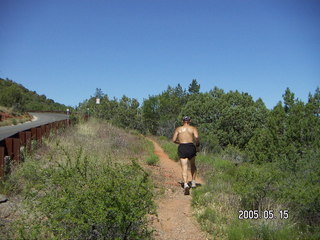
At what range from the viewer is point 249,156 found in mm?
22953

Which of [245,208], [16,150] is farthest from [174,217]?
[16,150]

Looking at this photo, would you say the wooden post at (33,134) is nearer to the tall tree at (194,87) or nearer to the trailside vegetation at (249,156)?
the trailside vegetation at (249,156)

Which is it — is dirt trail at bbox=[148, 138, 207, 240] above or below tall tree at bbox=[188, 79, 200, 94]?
below

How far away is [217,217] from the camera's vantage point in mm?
5297

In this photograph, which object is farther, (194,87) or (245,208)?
(194,87)

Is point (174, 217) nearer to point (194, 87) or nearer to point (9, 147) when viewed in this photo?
point (9, 147)

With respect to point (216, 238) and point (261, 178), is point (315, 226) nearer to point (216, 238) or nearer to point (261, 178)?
point (261, 178)

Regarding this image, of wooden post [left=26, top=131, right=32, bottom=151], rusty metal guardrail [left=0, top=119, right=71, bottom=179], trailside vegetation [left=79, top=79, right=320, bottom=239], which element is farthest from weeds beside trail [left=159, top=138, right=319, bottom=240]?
wooden post [left=26, top=131, right=32, bottom=151]

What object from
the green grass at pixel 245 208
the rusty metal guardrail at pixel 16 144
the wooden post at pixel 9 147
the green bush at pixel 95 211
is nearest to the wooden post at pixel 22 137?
the rusty metal guardrail at pixel 16 144

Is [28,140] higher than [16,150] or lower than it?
higher

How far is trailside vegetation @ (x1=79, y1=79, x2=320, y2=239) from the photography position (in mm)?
5238

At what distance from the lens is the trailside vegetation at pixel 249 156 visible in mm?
5238

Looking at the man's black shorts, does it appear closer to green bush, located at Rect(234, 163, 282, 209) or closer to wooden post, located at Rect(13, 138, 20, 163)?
green bush, located at Rect(234, 163, 282, 209)

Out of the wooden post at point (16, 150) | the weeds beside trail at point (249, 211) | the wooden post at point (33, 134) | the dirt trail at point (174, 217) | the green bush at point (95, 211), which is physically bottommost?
the dirt trail at point (174, 217)
